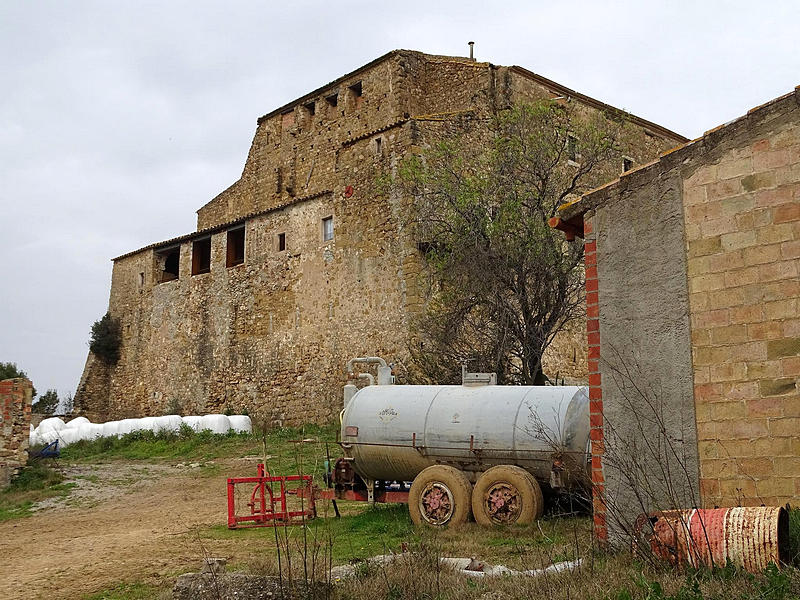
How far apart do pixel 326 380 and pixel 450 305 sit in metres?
5.71

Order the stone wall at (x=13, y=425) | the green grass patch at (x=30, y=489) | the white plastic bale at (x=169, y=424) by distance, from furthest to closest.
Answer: the white plastic bale at (x=169, y=424) → the stone wall at (x=13, y=425) → the green grass patch at (x=30, y=489)

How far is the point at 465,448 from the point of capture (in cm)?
1049

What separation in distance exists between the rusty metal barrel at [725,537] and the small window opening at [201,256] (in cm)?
2336

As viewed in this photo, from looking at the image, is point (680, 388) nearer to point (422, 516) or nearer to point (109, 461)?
point (422, 516)

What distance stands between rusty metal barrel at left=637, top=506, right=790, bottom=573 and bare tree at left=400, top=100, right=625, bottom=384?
972 cm

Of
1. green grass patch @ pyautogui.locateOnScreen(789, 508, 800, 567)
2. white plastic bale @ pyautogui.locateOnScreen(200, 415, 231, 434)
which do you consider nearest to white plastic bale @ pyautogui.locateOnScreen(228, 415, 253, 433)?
white plastic bale @ pyautogui.locateOnScreen(200, 415, 231, 434)

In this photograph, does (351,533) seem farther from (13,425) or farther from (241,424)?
(241,424)

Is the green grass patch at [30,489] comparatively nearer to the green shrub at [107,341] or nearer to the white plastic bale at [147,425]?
the white plastic bale at [147,425]

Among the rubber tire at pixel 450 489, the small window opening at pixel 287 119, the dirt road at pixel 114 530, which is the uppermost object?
the small window opening at pixel 287 119

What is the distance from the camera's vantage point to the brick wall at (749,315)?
620 centimetres

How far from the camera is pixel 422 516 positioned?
10297 mm

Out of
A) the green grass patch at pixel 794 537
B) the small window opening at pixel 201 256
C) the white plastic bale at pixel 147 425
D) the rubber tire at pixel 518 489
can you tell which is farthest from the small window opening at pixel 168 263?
the green grass patch at pixel 794 537

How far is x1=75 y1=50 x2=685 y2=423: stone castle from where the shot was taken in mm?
20922

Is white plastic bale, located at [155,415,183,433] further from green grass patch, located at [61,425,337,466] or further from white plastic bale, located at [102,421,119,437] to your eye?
white plastic bale, located at [102,421,119,437]
